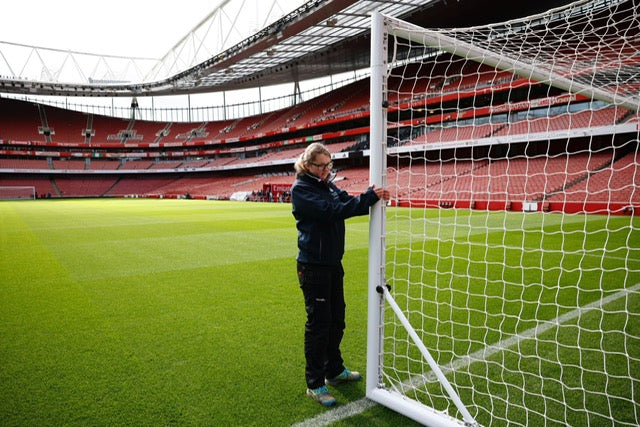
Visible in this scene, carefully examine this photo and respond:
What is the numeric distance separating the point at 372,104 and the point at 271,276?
4.22 meters

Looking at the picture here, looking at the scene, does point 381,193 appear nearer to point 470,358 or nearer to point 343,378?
point 343,378

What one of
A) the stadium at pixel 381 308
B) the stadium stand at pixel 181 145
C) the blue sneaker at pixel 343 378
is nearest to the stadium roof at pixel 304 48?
the stadium stand at pixel 181 145

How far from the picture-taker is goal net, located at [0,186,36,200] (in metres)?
48.9

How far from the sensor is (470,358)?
11.7ft

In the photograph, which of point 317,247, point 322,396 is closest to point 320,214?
point 317,247

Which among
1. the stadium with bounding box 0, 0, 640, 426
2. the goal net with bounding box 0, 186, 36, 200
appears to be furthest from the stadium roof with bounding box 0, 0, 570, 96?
the stadium with bounding box 0, 0, 640, 426

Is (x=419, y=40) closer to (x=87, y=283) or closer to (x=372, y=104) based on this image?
(x=372, y=104)

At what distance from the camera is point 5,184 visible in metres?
50.8

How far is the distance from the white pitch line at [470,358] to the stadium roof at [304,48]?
904 inches

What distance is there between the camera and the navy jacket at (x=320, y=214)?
281cm

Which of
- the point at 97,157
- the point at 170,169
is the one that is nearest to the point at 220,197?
the point at 170,169

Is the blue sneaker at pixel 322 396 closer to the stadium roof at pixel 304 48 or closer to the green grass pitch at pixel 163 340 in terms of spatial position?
the green grass pitch at pixel 163 340

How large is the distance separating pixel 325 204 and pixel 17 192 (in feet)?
198

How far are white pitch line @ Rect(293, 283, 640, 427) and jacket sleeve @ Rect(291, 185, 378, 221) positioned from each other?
53.0 inches
